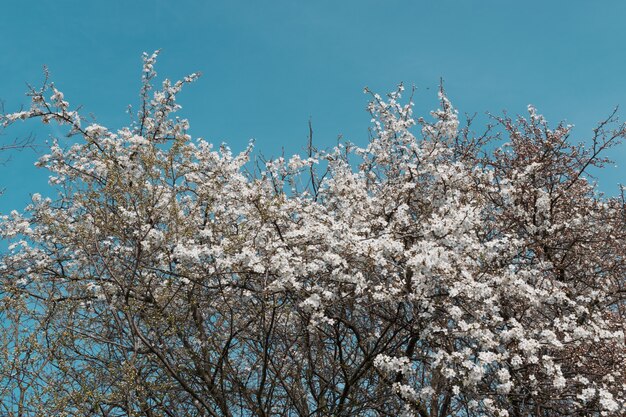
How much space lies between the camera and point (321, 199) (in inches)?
507

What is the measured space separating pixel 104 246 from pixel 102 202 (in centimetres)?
109

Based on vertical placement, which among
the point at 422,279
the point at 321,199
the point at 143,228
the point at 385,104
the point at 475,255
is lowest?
the point at 422,279

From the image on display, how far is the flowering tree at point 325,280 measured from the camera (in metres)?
9.23

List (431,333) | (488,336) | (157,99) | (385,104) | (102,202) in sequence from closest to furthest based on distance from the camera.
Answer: (488,336) → (431,333) → (102,202) → (157,99) → (385,104)

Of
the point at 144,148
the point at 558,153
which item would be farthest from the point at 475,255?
the point at 144,148

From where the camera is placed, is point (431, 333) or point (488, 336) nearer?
→ point (488, 336)

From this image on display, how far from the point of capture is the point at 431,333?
31.1 feet

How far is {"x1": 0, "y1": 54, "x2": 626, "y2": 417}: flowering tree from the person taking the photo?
9234 mm

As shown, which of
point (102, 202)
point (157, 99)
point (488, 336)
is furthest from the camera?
point (157, 99)

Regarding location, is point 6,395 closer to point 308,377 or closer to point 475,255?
point 308,377

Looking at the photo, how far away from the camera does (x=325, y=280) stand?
9.91m

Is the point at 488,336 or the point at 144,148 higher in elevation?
the point at 144,148

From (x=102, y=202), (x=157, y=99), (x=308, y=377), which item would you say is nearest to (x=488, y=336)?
(x=308, y=377)

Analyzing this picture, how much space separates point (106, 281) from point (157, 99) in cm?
400
